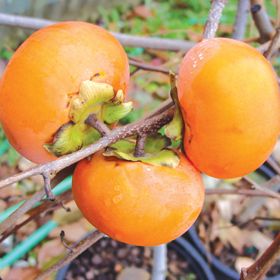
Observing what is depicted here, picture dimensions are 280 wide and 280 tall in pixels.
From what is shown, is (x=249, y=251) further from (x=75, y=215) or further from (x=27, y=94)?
(x=27, y=94)

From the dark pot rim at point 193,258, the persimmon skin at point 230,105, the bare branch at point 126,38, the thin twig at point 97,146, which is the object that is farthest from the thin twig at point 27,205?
the dark pot rim at point 193,258

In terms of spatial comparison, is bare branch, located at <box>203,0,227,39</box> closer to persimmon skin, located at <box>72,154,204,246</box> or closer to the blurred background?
persimmon skin, located at <box>72,154,204,246</box>

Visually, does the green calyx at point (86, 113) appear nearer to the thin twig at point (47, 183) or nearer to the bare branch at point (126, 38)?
the thin twig at point (47, 183)

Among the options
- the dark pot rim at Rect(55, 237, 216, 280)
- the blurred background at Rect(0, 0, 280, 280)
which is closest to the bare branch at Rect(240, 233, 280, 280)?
the blurred background at Rect(0, 0, 280, 280)

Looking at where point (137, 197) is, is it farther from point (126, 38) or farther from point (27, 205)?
point (126, 38)

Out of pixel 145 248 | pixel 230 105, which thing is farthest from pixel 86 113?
pixel 145 248
